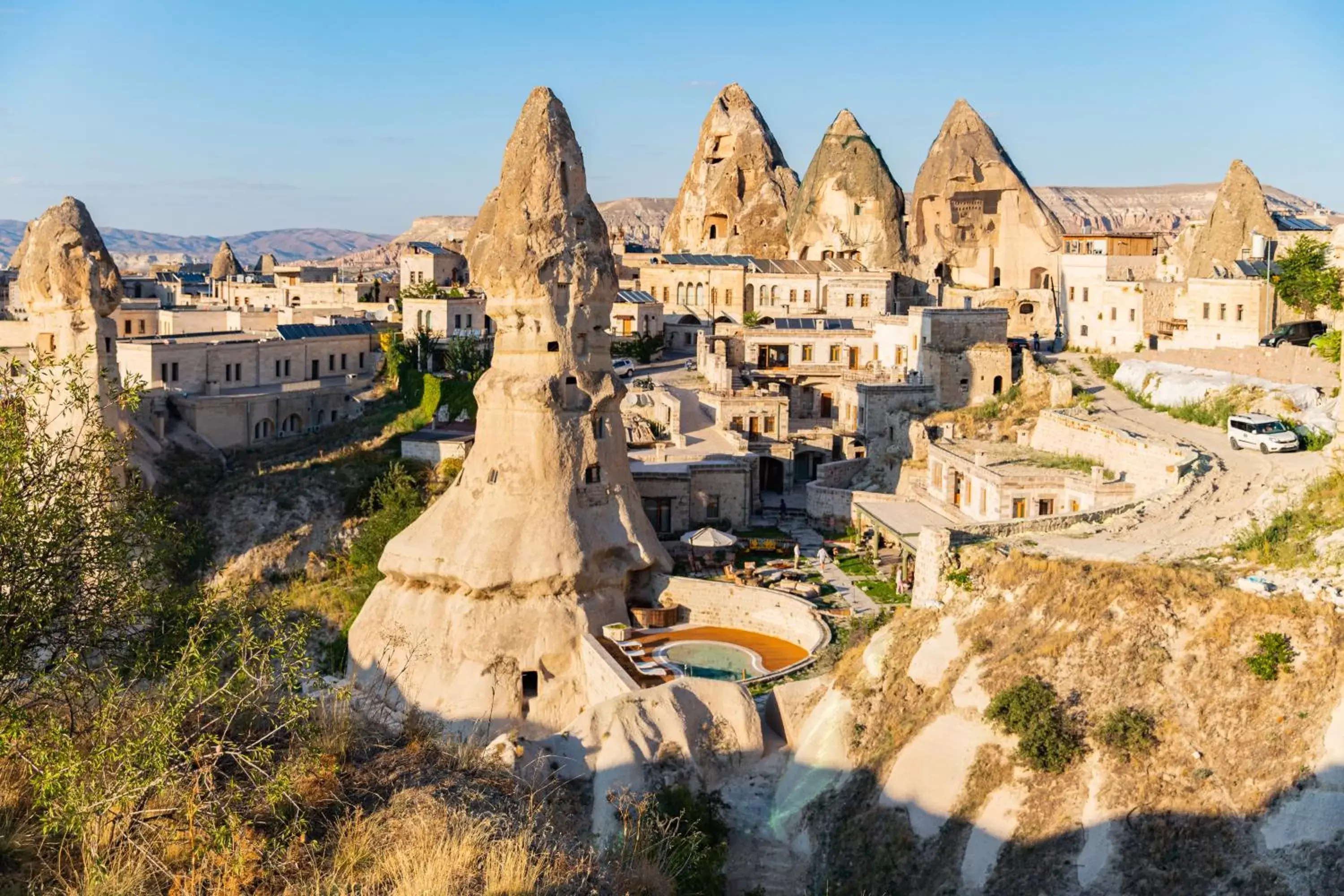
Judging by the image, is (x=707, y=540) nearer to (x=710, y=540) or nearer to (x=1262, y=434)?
(x=710, y=540)

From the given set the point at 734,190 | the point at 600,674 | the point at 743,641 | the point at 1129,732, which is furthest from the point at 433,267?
the point at 1129,732

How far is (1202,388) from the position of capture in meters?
36.7

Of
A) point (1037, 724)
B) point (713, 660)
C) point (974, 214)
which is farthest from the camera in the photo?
point (974, 214)

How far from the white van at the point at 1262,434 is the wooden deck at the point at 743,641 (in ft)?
35.1

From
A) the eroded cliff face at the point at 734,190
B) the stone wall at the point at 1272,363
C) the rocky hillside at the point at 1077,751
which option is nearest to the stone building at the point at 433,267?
the eroded cliff face at the point at 734,190

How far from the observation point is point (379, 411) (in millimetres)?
51531

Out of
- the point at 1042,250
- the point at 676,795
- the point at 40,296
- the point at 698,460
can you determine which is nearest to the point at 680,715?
the point at 676,795

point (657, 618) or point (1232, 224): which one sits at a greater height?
point (1232, 224)

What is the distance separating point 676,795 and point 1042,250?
47223 mm

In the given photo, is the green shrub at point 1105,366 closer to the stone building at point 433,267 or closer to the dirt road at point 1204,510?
the dirt road at point 1204,510

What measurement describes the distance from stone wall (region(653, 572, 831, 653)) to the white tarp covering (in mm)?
11744

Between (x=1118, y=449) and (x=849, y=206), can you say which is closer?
(x=1118, y=449)

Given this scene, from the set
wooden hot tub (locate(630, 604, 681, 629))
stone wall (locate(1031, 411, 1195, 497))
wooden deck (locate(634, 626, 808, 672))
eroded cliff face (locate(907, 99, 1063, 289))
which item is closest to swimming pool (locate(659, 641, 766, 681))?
wooden deck (locate(634, 626, 808, 672))

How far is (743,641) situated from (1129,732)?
10734 millimetres
